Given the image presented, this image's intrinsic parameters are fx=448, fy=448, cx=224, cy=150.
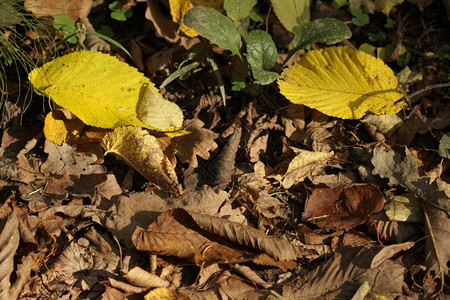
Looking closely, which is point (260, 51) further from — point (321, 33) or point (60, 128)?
point (60, 128)

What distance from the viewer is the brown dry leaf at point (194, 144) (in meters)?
2.15

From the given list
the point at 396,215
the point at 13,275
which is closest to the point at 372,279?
the point at 396,215

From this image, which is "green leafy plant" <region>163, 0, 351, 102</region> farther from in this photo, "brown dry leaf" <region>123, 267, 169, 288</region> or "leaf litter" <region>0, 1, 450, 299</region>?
"brown dry leaf" <region>123, 267, 169, 288</region>

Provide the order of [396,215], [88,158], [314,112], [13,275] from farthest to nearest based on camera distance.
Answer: [314,112] → [88,158] → [396,215] → [13,275]

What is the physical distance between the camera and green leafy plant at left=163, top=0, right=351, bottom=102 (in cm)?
224

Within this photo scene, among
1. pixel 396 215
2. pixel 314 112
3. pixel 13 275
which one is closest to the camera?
pixel 13 275

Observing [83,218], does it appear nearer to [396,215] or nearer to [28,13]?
[28,13]

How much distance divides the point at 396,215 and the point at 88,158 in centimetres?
146

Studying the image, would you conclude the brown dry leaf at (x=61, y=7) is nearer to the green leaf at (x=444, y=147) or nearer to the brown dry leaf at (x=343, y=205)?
the brown dry leaf at (x=343, y=205)

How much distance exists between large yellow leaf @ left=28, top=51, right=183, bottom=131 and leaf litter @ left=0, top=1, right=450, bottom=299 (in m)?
0.02

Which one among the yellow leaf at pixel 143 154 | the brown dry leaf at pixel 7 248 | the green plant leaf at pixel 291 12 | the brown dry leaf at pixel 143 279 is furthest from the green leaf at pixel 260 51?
the brown dry leaf at pixel 7 248

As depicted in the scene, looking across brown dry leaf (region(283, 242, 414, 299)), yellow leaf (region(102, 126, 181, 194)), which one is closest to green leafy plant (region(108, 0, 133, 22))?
yellow leaf (region(102, 126, 181, 194))

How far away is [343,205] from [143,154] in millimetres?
956

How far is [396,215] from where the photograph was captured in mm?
2000
